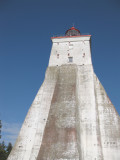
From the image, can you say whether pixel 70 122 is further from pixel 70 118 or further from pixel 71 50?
pixel 71 50

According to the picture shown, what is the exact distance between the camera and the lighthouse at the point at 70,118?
14.0 m

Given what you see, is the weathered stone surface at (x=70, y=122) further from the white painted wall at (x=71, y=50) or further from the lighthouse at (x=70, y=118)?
the white painted wall at (x=71, y=50)

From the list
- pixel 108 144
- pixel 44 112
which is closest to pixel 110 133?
pixel 108 144

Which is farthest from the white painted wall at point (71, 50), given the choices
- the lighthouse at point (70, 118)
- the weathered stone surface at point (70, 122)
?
the weathered stone surface at point (70, 122)

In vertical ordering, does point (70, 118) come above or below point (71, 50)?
below

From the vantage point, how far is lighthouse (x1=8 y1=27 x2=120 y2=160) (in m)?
14.0

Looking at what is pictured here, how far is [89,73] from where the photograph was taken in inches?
806

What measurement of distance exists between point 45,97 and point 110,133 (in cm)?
760

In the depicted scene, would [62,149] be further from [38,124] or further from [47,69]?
[47,69]

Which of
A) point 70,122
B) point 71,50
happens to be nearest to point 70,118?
point 70,122

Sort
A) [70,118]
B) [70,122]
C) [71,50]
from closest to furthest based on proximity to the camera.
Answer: [70,122] < [70,118] < [71,50]

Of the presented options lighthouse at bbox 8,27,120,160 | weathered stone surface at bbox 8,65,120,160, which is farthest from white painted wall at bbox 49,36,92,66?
weathered stone surface at bbox 8,65,120,160

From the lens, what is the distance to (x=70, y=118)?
50.1ft

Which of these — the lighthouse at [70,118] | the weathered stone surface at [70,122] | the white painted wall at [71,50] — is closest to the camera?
the weathered stone surface at [70,122]
